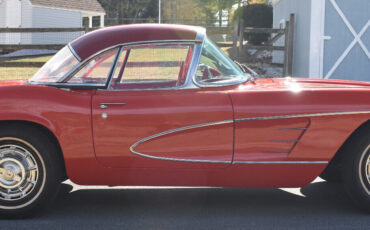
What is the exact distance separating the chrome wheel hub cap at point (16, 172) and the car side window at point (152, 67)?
0.83 metres

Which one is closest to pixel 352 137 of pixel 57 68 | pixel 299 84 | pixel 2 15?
A: pixel 299 84

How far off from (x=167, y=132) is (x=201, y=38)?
2.79 ft

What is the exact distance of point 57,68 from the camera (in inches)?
194

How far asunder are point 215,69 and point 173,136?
0.71 metres

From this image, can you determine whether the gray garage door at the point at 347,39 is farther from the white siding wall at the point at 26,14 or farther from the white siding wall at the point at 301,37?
the white siding wall at the point at 26,14

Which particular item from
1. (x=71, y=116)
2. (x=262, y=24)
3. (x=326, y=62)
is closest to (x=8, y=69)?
(x=326, y=62)

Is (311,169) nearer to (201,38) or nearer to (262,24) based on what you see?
(201,38)

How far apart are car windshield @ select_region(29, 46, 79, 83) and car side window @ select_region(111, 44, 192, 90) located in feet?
1.26

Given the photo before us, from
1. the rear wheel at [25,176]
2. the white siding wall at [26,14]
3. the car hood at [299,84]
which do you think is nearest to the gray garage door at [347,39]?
the car hood at [299,84]

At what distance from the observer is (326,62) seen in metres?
14.3

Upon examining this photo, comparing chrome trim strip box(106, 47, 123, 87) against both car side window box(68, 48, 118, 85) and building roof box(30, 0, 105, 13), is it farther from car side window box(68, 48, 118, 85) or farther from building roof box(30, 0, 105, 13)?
building roof box(30, 0, 105, 13)

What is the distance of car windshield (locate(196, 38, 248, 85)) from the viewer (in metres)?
4.83

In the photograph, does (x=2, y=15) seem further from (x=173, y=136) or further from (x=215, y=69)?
(x=173, y=136)

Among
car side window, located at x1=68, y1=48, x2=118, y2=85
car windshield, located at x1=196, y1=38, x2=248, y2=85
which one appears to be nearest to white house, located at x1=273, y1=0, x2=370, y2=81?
car windshield, located at x1=196, y1=38, x2=248, y2=85
